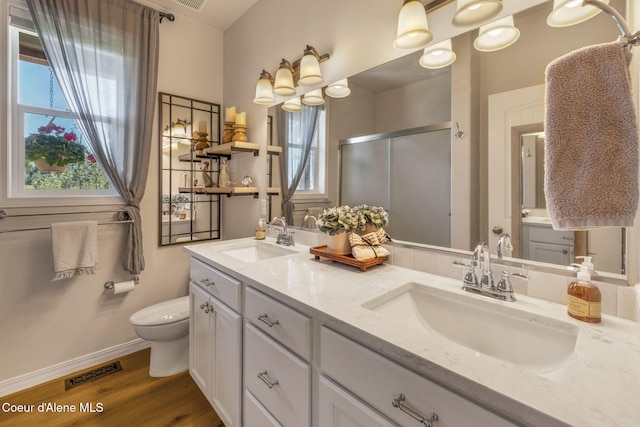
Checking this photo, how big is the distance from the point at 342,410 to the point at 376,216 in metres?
0.81

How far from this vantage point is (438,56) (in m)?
1.19

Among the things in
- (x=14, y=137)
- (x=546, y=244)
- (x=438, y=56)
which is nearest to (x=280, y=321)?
(x=546, y=244)

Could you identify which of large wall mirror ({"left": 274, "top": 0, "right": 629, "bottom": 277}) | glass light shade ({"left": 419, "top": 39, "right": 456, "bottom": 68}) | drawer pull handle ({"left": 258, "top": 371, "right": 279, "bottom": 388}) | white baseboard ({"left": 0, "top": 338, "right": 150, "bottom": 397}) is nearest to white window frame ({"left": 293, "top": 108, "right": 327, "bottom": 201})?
large wall mirror ({"left": 274, "top": 0, "right": 629, "bottom": 277})

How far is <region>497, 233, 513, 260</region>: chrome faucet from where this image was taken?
988mm

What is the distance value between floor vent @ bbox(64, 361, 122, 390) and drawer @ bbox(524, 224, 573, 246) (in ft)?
8.37

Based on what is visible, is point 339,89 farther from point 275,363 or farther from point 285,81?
point 275,363

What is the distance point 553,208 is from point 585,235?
13.0 inches

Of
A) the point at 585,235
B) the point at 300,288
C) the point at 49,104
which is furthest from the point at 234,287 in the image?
the point at 49,104

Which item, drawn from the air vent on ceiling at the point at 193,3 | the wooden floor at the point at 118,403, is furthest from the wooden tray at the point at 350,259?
the air vent on ceiling at the point at 193,3

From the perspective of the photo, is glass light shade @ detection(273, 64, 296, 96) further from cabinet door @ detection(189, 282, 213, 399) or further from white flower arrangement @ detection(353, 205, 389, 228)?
cabinet door @ detection(189, 282, 213, 399)

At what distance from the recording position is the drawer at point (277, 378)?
0.91 metres

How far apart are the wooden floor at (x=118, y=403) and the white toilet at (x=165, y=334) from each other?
0.22 feet

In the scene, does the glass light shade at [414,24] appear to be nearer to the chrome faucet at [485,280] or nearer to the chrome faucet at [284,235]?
the chrome faucet at [485,280]

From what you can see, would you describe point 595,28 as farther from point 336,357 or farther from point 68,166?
point 68,166
